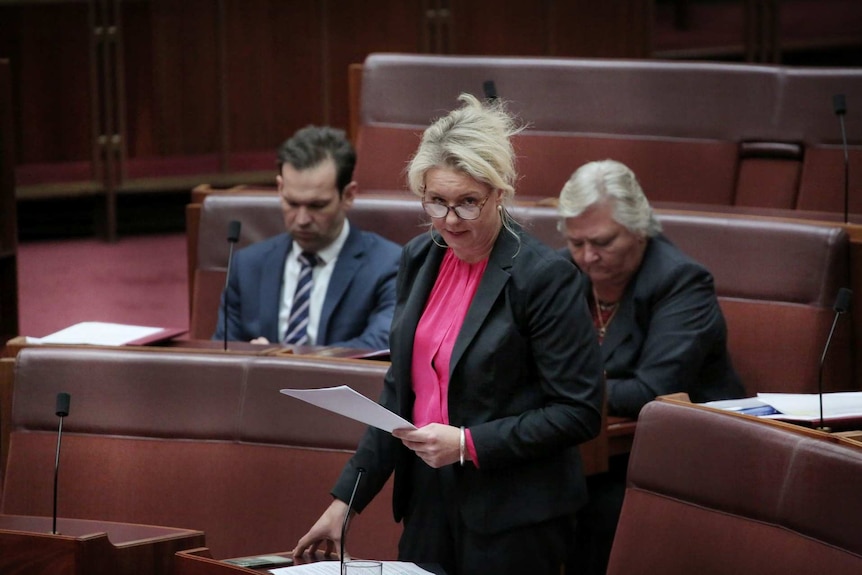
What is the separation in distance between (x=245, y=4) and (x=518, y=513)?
10.3 ft

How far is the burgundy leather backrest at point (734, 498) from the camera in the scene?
119cm

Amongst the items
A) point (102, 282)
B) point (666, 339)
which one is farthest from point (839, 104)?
point (102, 282)

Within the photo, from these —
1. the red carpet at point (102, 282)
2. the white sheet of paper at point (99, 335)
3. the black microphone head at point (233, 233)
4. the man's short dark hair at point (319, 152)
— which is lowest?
the red carpet at point (102, 282)

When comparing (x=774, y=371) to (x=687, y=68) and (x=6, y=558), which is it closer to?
(x=687, y=68)

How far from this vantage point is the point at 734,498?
129 cm

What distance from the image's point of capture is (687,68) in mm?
2549

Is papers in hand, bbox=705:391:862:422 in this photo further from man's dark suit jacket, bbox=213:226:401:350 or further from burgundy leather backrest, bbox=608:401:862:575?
man's dark suit jacket, bbox=213:226:401:350

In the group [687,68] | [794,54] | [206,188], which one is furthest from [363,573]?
[794,54]

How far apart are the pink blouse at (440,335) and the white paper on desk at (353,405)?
0.08 m

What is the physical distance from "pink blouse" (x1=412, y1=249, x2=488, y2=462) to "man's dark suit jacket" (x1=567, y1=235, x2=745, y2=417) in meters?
0.56

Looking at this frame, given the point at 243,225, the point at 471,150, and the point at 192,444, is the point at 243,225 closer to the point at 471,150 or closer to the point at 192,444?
the point at 192,444

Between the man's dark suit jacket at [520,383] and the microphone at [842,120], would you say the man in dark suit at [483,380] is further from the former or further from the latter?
the microphone at [842,120]

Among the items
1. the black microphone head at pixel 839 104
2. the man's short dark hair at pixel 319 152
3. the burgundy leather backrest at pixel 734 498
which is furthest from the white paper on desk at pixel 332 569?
the black microphone head at pixel 839 104

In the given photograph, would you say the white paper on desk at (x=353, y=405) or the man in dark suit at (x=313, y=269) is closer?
the white paper on desk at (x=353, y=405)
